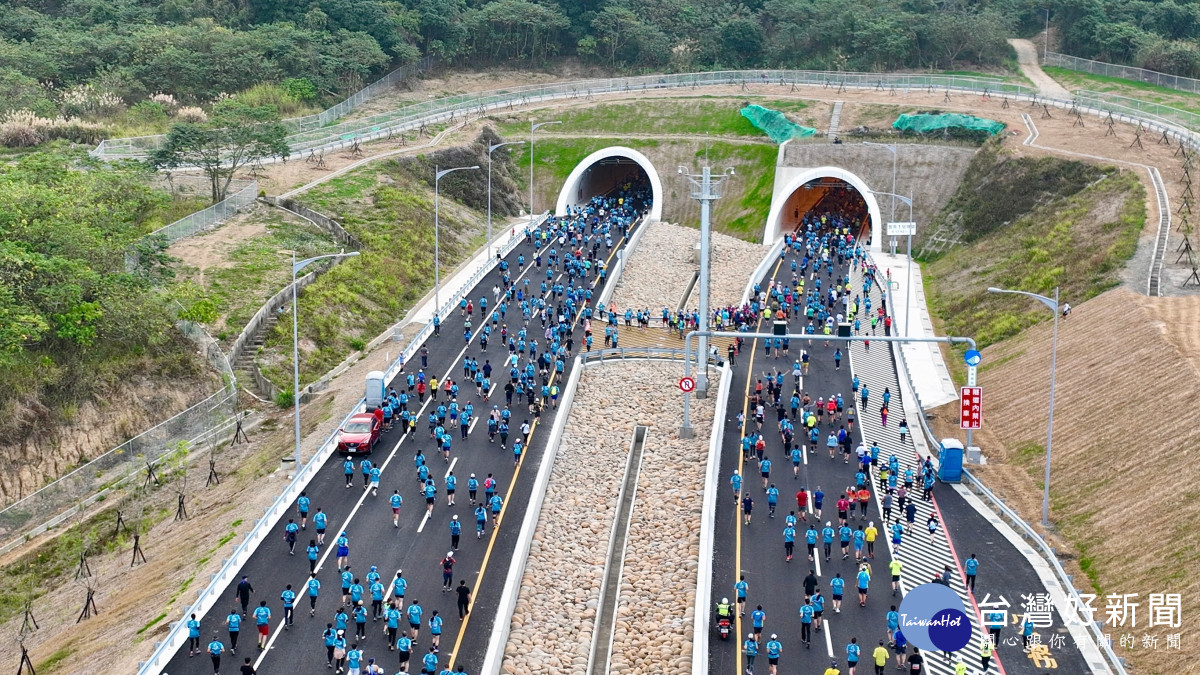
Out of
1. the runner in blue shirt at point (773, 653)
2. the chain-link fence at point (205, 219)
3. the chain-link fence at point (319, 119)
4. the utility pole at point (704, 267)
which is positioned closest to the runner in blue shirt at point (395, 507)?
the runner in blue shirt at point (773, 653)

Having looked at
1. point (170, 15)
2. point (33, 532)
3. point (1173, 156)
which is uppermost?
point (170, 15)

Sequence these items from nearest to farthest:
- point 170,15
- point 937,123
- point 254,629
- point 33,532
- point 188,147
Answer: point 254,629 → point 33,532 → point 188,147 → point 937,123 → point 170,15

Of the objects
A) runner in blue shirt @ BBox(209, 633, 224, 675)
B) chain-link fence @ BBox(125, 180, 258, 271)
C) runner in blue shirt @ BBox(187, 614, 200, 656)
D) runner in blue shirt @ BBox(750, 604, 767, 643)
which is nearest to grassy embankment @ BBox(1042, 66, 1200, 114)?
chain-link fence @ BBox(125, 180, 258, 271)

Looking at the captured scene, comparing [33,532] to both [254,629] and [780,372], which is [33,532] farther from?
[780,372]

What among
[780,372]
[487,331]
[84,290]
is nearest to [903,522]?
[780,372]

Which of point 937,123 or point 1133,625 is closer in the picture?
point 1133,625

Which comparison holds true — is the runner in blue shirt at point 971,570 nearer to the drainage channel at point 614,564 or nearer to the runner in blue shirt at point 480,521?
the drainage channel at point 614,564
